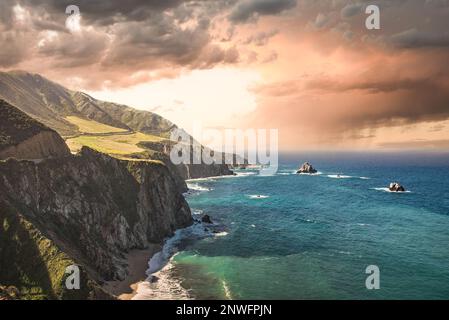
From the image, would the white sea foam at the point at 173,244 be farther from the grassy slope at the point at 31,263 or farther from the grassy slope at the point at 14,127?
the grassy slope at the point at 14,127

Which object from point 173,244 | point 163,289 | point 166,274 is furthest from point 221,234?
point 163,289

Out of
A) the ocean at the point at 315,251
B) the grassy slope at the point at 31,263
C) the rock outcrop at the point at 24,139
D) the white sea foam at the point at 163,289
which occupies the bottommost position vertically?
the white sea foam at the point at 163,289

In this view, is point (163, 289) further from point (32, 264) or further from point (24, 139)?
point (24, 139)

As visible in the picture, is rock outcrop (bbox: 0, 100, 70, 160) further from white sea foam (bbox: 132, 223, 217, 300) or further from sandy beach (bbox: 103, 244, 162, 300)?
white sea foam (bbox: 132, 223, 217, 300)

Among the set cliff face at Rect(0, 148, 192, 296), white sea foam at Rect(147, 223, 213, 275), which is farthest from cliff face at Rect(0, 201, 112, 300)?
white sea foam at Rect(147, 223, 213, 275)

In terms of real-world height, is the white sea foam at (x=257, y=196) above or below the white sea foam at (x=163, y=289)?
above

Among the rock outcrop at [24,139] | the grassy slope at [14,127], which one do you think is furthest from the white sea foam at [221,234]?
the grassy slope at [14,127]
